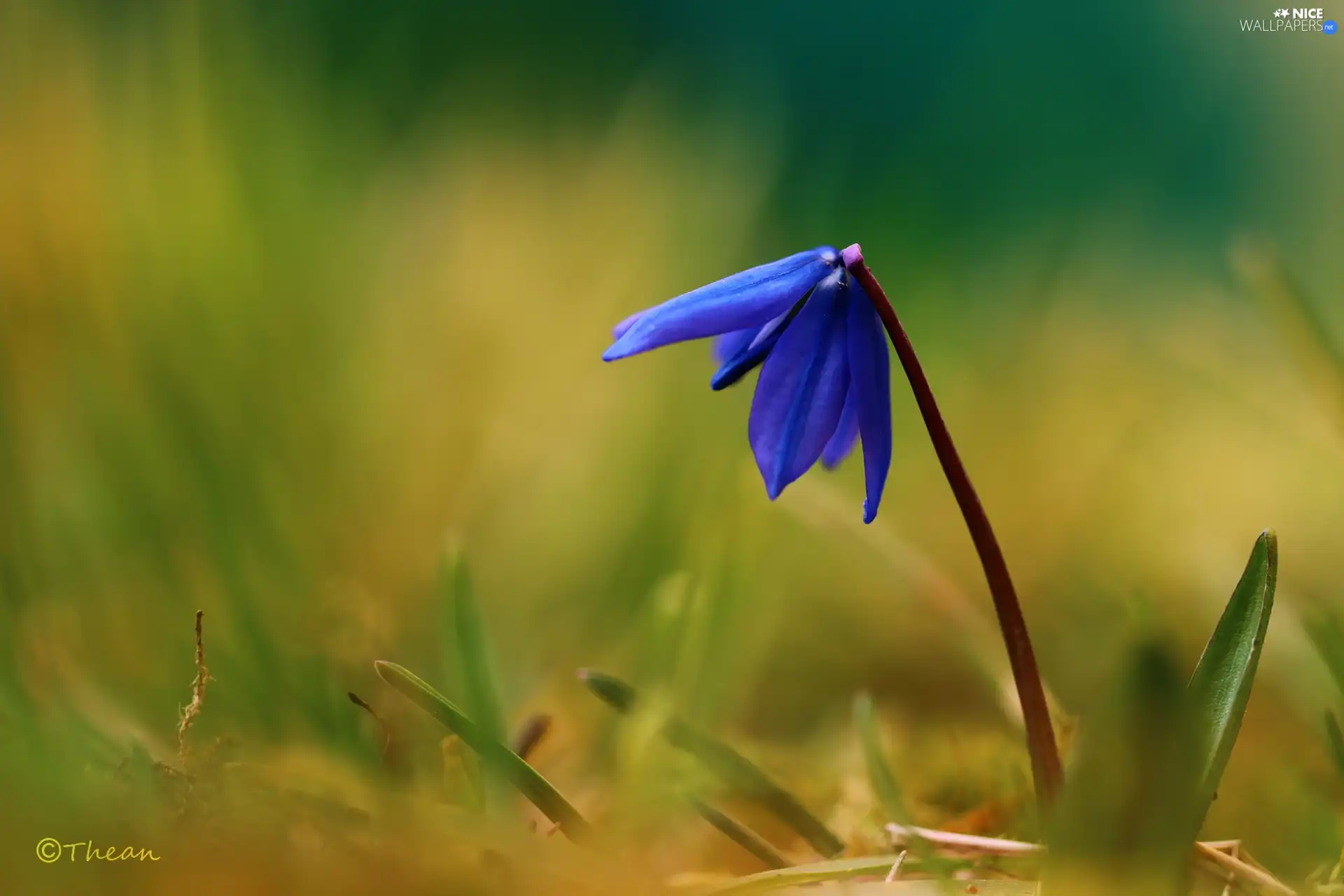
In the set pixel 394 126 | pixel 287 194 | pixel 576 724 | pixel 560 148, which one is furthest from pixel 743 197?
pixel 576 724

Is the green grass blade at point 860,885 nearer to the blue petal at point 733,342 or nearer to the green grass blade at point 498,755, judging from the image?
the green grass blade at point 498,755

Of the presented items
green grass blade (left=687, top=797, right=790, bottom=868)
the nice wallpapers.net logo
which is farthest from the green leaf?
the nice wallpapers.net logo

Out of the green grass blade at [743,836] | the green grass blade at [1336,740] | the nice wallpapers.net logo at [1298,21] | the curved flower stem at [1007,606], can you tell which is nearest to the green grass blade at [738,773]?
the green grass blade at [743,836]

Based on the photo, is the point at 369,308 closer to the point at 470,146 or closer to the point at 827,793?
the point at 470,146

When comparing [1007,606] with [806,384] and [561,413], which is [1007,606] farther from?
[561,413]

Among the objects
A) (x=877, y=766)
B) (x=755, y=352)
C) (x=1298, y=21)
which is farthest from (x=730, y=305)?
(x=1298, y=21)
